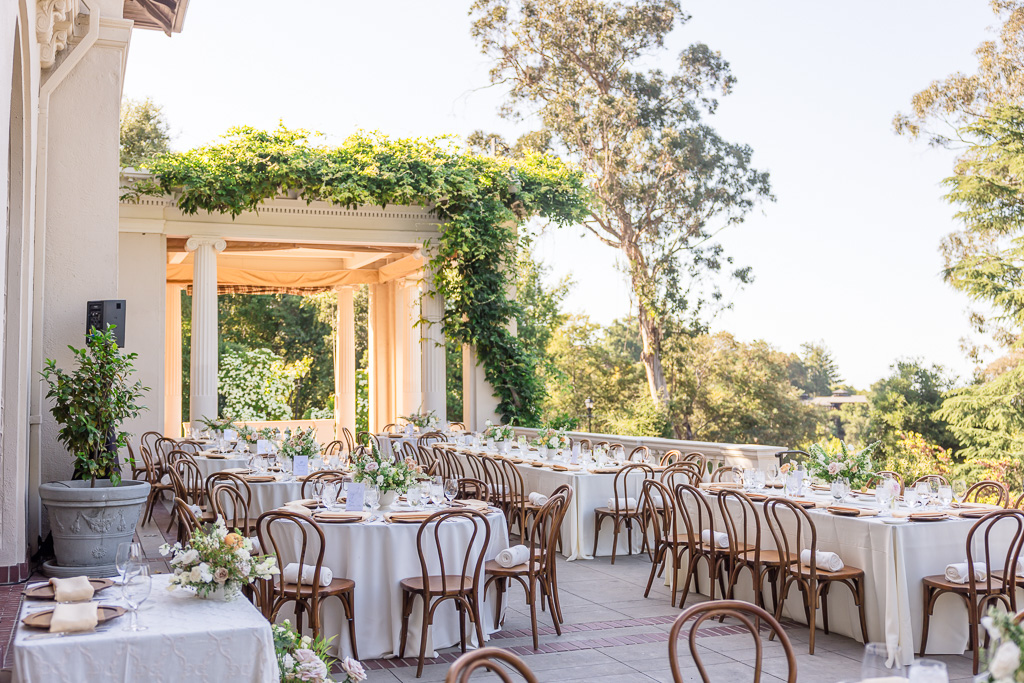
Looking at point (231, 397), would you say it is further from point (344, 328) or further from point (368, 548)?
point (368, 548)

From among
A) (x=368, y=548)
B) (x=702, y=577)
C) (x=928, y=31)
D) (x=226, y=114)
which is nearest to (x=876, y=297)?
(x=928, y=31)

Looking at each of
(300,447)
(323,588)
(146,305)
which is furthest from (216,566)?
(146,305)

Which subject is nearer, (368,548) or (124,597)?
(124,597)

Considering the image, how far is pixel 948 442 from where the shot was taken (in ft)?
79.2

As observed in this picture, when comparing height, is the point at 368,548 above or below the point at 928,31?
below

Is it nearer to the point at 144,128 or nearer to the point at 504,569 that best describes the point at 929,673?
the point at 504,569

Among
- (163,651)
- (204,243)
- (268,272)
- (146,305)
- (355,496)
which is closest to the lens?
(163,651)

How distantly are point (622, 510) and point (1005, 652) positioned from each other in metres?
6.78

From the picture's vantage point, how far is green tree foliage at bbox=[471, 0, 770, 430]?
Answer: 24.6 m

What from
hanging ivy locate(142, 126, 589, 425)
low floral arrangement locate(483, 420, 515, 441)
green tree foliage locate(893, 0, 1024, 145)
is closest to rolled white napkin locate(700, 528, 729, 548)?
low floral arrangement locate(483, 420, 515, 441)

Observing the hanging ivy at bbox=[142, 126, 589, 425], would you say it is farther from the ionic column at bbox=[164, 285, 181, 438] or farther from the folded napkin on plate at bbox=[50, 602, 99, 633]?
the folded napkin on plate at bbox=[50, 602, 99, 633]

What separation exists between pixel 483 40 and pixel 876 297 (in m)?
23.0

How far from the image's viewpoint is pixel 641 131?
2458cm

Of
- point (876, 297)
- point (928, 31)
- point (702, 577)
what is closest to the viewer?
point (702, 577)
